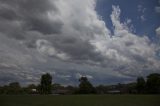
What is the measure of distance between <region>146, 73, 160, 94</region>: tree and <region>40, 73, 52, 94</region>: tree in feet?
198

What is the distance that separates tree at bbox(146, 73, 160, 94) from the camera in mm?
132125

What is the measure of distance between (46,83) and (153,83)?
65707mm

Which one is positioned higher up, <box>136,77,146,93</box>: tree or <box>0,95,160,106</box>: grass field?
<box>136,77,146,93</box>: tree

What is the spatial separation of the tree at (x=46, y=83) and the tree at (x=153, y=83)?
2381 inches

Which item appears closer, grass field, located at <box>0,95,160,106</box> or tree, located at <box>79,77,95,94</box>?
grass field, located at <box>0,95,160,106</box>

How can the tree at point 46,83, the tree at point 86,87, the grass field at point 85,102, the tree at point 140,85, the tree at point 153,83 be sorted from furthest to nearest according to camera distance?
1. the tree at point 46,83
2. the tree at point 86,87
3. the tree at point 140,85
4. the tree at point 153,83
5. the grass field at point 85,102

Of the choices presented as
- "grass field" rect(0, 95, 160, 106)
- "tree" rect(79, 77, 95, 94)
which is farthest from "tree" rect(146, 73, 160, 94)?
"grass field" rect(0, 95, 160, 106)

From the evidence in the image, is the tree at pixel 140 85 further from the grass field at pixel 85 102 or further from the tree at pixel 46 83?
the grass field at pixel 85 102

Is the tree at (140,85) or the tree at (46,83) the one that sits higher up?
the tree at (46,83)

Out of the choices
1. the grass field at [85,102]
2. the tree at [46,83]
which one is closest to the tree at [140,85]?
the tree at [46,83]

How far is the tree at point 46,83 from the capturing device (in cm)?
15948

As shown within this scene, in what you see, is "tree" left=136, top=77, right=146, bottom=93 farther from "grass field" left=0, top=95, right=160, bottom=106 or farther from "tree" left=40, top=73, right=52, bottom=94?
"grass field" left=0, top=95, right=160, bottom=106

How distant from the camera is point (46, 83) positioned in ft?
525

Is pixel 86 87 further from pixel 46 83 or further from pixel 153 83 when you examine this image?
pixel 153 83
